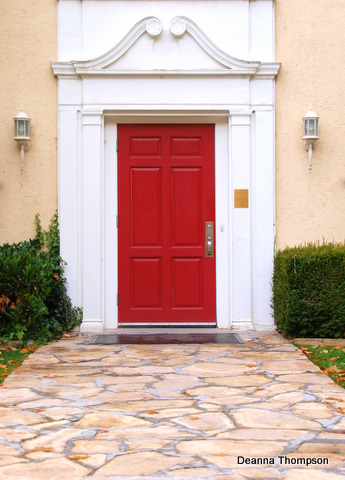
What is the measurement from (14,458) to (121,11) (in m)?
6.17

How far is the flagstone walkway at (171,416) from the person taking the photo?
4.07m

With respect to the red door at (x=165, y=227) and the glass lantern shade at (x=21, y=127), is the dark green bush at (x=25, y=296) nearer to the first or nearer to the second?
the red door at (x=165, y=227)

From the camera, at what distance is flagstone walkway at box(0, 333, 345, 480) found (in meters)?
4.07

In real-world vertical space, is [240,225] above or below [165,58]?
below

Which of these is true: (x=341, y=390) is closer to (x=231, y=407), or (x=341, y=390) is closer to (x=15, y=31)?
(x=231, y=407)

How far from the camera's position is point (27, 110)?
8969mm

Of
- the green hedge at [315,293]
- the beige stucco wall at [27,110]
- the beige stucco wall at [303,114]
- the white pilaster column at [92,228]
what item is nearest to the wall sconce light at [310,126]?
the beige stucco wall at [303,114]

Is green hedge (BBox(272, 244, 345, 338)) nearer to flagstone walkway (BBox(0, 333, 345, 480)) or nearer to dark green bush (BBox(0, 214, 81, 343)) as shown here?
flagstone walkway (BBox(0, 333, 345, 480))

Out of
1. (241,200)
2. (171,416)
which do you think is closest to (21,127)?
(241,200)

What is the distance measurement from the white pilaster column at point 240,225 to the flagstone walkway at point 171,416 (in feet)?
4.49

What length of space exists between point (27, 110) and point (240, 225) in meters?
2.83

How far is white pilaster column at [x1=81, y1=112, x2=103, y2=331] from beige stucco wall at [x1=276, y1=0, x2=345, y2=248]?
6.93 ft

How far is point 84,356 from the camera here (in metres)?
7.32

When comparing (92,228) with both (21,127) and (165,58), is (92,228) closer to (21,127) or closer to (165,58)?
(21,127)
